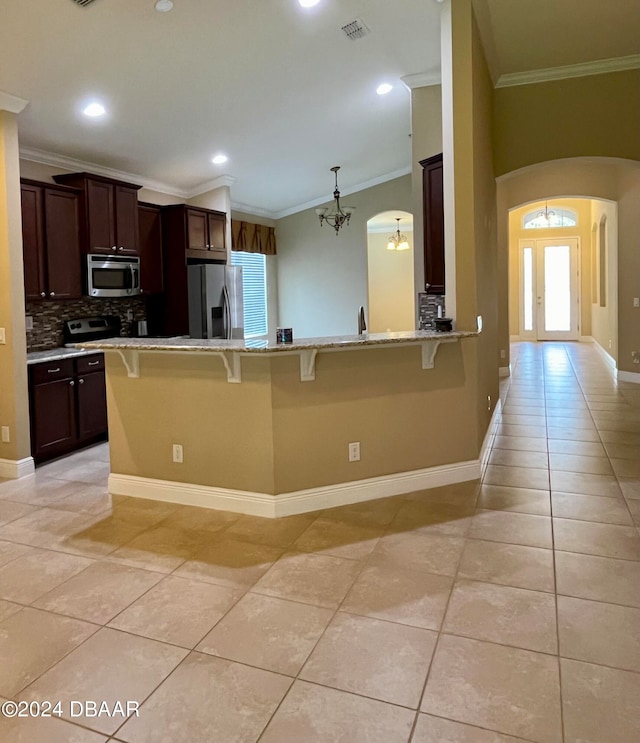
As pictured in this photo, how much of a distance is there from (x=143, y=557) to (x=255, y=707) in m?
1.31

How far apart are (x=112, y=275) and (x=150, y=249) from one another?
3.37 feet

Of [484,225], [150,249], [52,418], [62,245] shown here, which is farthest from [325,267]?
[52,418]

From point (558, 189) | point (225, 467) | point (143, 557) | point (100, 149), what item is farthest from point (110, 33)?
point (558, 189)

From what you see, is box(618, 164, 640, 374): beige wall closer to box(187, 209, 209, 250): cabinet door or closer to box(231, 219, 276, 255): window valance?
box(231, 219, 276, 255): window valance

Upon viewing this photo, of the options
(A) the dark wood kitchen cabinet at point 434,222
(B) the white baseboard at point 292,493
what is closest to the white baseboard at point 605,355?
(A) the dark wood kitchen cabinet at point 434,222

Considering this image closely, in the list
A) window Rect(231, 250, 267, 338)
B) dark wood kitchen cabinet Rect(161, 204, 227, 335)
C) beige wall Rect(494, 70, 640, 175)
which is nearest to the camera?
beige wall Rect(494, 70, 640, 175)

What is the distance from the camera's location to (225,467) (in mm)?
3600

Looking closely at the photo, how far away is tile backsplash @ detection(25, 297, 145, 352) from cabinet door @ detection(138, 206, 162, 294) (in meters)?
0.44

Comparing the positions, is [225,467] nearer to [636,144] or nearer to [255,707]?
[255,707]

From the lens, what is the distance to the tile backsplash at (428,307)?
18.0 feet

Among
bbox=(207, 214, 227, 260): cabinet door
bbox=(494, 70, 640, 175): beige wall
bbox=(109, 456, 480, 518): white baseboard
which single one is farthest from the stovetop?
bbox=(494, 70, 640, 175): beige wall

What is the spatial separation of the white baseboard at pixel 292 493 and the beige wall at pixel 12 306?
1029mm

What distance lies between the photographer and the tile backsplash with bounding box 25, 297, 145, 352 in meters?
5.26

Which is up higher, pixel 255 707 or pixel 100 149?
pixel 100 149
